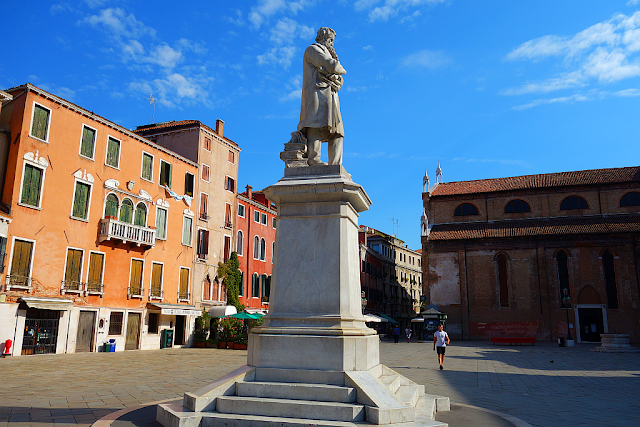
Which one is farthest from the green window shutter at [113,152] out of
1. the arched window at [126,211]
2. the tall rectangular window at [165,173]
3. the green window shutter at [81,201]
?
the tall rectangular window at [165,173]

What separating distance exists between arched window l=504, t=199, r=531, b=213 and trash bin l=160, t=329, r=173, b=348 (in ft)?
101

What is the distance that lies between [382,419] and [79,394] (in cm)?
632

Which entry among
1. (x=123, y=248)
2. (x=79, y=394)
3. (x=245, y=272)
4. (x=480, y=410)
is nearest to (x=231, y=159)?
(x=245, y=272)

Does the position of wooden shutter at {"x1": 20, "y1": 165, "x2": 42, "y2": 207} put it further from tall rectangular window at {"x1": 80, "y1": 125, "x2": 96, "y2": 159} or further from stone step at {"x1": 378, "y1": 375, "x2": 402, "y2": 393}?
stone step at {"x1": 378, "y1": 375, "x2": 402, "y2": 393}

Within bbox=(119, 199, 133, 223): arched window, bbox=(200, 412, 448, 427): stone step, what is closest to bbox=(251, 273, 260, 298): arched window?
bbox=(119, 199, 133, 223): arched window

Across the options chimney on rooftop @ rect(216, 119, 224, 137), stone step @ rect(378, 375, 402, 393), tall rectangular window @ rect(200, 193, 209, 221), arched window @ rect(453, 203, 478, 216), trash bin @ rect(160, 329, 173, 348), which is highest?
chimney on rooftop @ rect(216, 119, 224, 137)

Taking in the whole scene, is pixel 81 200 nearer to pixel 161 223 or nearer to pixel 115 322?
pixel 161 223

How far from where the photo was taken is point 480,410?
23.3 feet

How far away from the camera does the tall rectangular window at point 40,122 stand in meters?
20.9

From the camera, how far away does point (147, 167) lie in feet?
89.0

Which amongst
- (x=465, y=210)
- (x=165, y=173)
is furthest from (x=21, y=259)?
(x=465, y=210)

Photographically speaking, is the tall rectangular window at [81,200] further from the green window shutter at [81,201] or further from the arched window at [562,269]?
the arched window at [562,269]

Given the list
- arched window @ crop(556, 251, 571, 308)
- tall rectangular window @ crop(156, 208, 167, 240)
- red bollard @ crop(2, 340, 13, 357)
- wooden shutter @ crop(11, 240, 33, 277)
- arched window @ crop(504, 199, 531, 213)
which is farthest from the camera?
arched window @ crop(504, 199, 531, 213)

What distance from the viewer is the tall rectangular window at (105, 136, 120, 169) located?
24.6 metres
